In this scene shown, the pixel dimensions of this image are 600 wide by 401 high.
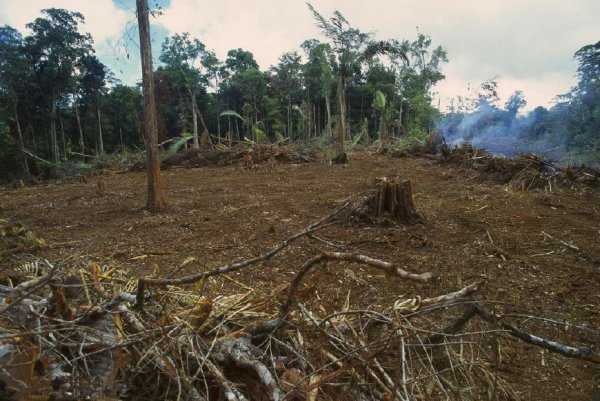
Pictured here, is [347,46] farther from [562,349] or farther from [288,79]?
[288,79]

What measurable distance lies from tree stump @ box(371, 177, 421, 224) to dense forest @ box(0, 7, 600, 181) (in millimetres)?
7164

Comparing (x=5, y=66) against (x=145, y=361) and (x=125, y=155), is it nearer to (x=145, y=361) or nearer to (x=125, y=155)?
(x=125, y=155)

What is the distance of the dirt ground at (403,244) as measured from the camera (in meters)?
2.72

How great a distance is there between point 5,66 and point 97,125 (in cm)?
639

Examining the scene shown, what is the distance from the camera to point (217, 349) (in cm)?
149

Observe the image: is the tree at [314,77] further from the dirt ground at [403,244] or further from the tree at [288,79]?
the dirt ground at [403,244]

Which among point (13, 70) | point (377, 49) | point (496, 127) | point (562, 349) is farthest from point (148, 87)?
point (496, 127)

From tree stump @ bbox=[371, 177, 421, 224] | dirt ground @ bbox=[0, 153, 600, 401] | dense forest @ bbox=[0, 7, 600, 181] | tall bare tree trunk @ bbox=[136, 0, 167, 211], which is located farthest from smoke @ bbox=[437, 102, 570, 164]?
tall bare tree trunk @ bbox=[136, 0, 167, 211]

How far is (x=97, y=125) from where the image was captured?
80.4ft

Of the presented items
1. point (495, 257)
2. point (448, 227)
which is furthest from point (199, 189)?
point (495, 257)

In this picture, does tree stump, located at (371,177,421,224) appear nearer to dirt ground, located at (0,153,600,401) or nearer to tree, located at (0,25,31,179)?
dirt ground, located at (0,153,600,401)

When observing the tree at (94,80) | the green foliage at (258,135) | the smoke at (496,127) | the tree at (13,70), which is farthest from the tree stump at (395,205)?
the tree at (94,80)

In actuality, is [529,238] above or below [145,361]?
below

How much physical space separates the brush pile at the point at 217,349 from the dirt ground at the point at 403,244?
9.0 inches
